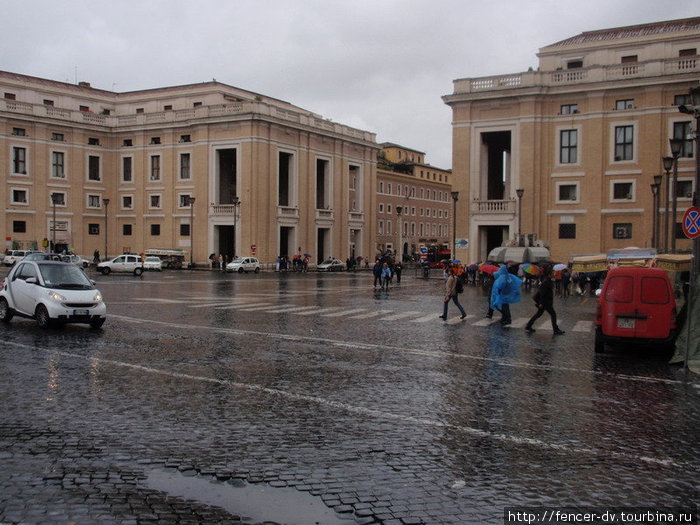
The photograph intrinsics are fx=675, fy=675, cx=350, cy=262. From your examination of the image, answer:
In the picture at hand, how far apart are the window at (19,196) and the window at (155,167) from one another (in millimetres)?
12123

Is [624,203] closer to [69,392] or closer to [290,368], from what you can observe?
[290,368]

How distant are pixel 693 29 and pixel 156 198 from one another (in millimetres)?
50247

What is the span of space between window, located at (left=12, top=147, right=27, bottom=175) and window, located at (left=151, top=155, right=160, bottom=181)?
1189cm

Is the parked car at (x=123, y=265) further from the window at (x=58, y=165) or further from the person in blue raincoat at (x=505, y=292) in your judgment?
the person in blue raincoat at (x=505, y=292)

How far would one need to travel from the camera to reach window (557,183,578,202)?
154 ft

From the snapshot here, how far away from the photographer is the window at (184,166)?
67.8 meters

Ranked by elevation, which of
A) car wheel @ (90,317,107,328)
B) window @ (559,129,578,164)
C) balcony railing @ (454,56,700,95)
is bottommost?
car wheel @ (90,317,107,328)

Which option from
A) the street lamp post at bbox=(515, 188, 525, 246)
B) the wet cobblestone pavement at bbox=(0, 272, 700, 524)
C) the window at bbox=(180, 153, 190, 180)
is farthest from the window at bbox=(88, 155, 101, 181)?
the wet cobblestone pavement at bbox=(0, 272, 700, 524)

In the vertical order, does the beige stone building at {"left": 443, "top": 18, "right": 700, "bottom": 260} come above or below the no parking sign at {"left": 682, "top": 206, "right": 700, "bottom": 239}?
above

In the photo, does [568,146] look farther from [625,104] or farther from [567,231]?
[567,231]

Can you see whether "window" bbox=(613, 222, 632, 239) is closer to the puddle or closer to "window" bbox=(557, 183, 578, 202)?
"window" bbox=(557, 183, 578, 202)

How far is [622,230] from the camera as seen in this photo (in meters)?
45.6

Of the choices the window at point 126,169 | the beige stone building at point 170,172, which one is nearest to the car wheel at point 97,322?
the beige stone building at point 170,172

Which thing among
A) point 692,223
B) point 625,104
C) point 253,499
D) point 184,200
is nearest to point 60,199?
point 184,200
